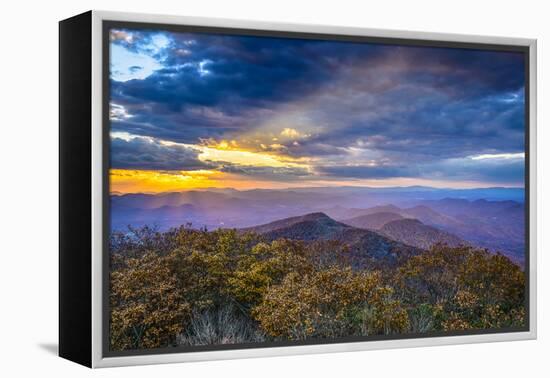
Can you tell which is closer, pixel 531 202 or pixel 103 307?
pixel 103 307

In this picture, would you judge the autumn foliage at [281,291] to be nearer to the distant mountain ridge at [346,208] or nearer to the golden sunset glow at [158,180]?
the distant mountain ridge at [346,208]

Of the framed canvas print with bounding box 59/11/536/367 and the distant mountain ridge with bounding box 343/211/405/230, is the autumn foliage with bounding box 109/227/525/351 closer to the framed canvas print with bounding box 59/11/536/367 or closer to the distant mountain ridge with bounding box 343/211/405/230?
the framed canvas print with bounding box 59/11/536/367

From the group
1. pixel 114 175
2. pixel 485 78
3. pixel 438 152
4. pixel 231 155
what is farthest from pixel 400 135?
pixel 114 175

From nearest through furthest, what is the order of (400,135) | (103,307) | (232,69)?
(103,307) < (232,69) < (400,135)

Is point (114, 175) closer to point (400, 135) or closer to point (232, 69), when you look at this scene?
point (232, 69)

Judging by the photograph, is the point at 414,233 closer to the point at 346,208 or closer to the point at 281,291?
the point at 346,208

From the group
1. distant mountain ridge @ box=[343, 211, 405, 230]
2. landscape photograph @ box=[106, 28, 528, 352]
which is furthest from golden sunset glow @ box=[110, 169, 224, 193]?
distant mountain ridge @ box=[343, 211, 405, 230]
